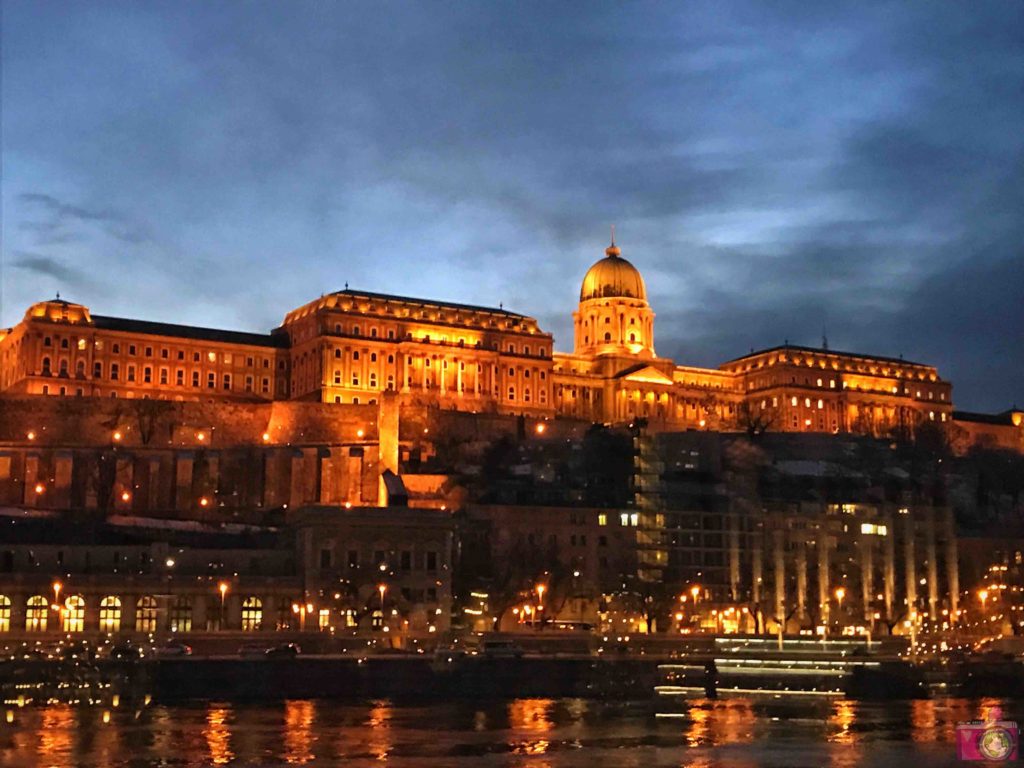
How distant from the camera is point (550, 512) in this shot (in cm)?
9919

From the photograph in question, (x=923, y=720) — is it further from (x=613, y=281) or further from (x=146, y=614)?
(x=613, y=281)

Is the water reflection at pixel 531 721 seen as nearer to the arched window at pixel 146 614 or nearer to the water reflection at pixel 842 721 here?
the water reflection at pixel 842 721

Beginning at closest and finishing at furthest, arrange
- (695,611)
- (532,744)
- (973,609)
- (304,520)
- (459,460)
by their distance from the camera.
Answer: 1. (532,744)
2. (304,520)
3. (695,611)
4. (973,609)
5. (459,460)

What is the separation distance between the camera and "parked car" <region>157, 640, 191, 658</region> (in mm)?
65625

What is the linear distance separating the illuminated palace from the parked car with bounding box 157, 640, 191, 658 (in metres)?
74.2

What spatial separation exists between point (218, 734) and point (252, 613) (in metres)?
33.1

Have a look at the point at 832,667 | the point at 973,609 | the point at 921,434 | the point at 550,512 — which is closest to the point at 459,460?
the point at 550,512

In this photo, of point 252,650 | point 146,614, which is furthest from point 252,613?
point 252,650

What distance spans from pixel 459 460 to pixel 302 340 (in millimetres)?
39477

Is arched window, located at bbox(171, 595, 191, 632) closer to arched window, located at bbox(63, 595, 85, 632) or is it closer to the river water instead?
arched window, located at bbox(63, 595, 85, 632)

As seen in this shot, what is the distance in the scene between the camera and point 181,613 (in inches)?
3201

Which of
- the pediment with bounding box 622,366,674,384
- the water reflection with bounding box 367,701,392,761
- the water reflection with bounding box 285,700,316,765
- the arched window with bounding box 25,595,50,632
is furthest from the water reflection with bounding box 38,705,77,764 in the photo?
the pediment with bounding box 622,366,674,384

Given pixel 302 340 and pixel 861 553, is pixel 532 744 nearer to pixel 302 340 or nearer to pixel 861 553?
pixel 861 553

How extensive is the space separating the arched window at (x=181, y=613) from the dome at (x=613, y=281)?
10698cm
